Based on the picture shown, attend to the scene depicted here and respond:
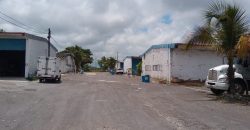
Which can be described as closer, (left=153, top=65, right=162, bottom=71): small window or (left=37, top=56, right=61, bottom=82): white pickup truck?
(left=37, top=56, right=61, bottom=82): white pickup truck

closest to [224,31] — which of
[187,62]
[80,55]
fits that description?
[187,62]

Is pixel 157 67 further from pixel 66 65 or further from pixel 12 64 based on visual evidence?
pixel 66 65

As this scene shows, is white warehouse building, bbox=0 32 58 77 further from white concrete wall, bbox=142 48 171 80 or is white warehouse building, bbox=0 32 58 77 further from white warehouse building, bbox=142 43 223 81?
white warehouse building, bbox=142 43 223 81

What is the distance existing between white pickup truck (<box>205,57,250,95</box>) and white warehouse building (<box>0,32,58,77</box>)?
22.9 m

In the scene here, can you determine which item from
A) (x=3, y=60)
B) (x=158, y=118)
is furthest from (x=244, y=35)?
(x=3, y=60)

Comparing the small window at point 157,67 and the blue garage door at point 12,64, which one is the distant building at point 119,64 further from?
the small window at point 157,67

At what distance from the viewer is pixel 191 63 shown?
1674 inches

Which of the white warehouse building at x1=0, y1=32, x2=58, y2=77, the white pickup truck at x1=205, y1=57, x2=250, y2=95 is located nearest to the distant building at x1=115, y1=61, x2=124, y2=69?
the white warehouse building at x1=0, y1=32, x2=58, y2=77

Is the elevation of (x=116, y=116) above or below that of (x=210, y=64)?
below

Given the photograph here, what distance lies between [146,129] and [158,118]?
8.01 ft

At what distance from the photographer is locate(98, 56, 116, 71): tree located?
424 ft

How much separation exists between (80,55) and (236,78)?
9009 centimetres

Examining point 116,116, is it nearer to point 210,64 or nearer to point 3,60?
point 210,64

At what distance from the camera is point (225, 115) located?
1552 centimetres
